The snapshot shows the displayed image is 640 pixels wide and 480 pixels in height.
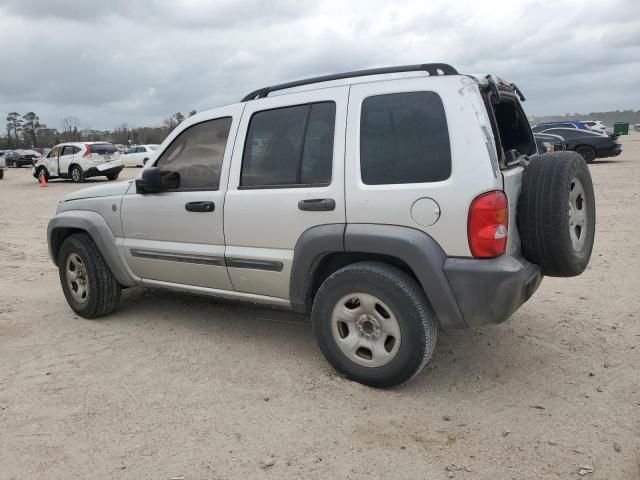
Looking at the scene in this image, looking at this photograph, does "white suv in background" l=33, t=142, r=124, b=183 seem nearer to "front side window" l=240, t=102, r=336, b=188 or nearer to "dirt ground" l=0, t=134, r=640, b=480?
"dirt ground" l=0, t=134, r=640, b=480

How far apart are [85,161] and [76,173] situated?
755 mm

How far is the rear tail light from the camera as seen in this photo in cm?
289

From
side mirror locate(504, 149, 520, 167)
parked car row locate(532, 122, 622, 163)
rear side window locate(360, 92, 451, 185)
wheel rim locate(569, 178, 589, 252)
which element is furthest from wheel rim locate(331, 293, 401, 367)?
parked car row locate(532, 122, 622, 163)

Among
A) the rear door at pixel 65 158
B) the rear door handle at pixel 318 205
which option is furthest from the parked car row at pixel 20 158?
the rear door handle at pixel 318 205

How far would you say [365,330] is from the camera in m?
3.33

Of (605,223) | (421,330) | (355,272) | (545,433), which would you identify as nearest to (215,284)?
(355,272)

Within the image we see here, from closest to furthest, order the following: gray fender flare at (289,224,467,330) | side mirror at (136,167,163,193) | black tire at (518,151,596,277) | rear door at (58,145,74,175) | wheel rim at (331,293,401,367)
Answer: gray fender flare at (289,224,467,330) → black tire at (518,151,596,277) → wheel rim at (331,293,401,367) → side mirror at (136,167,163,193) → rear door at (58,145,74,175)

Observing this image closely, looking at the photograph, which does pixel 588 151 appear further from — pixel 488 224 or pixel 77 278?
pixel 77 278

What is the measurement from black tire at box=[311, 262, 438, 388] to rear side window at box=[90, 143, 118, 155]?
19.3 meters

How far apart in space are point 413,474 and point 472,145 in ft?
5.64

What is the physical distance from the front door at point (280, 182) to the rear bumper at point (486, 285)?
0.77 metres

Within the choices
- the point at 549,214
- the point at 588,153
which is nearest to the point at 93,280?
the point at 549,214

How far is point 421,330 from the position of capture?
3092mm

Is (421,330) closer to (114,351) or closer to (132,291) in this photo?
(114,351)
